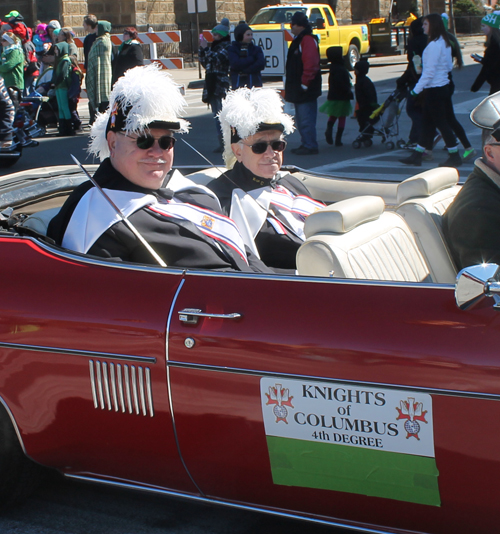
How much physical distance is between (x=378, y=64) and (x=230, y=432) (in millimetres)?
25126

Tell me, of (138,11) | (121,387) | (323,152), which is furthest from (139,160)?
(138,11)

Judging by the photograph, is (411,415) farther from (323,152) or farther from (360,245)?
(323,152)

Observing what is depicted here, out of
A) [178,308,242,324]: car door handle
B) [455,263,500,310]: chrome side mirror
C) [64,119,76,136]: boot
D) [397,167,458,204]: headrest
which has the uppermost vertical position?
[455,263,500,310]: chrome side mirror

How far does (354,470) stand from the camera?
Result: 88.9 inches

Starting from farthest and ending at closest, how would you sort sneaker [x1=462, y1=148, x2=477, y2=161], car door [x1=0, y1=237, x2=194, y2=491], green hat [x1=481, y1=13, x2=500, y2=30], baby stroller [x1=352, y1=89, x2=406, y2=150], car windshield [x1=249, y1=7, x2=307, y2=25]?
car windshield [x1=249, y1=7, x2=307, y2=25]
baby stroller [x1=352, y1=89, x2=406, y2=150]
green hat [x1=481, y1=13, x2=500, y2=30]
sneaker [x1=462, y1=148, x2=477, y2=161]
car door [x1=0, y1=237, x2=194, y2=491]

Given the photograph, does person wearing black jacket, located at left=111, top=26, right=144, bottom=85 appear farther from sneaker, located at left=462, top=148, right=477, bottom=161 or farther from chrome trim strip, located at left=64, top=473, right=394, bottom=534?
chrome trim strip, located at left=64, top=473, right=394, bottom=534

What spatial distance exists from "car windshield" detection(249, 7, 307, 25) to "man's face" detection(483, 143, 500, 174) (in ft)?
64.9

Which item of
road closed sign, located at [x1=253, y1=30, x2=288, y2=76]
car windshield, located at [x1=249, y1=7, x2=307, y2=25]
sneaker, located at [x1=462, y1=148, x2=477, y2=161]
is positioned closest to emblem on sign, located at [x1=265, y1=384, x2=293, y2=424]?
sneaker, located at [x1=462, y1=148, x2=477, y2=161]

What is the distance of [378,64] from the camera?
85.1 feet

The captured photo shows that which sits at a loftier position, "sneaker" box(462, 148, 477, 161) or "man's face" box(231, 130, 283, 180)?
"man's face" box(231, 130, 283, 180)

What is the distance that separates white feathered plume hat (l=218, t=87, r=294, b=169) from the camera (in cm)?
414

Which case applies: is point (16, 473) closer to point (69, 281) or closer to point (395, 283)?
point (69, 281)

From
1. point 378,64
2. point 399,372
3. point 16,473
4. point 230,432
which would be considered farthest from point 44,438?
point 378,64

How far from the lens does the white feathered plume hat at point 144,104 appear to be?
3.10 meters
